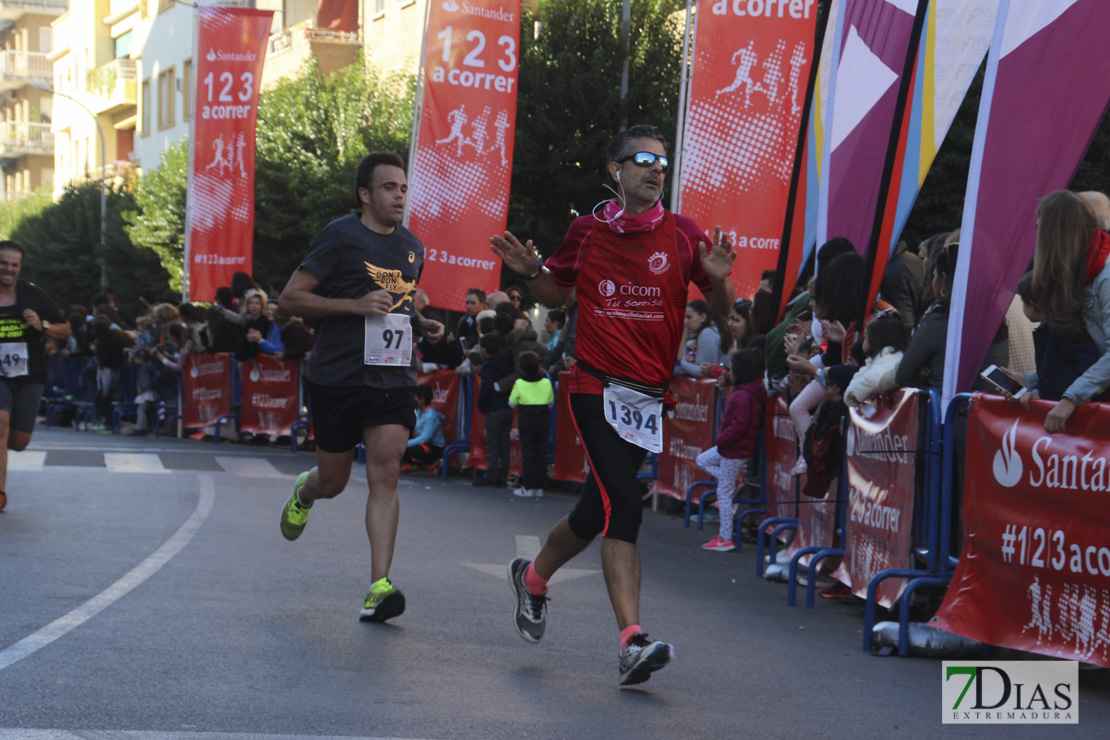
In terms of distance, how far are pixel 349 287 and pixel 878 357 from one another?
2.79 metres

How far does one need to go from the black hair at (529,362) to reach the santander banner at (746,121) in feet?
6.50

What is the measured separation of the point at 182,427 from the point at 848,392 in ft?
52.0

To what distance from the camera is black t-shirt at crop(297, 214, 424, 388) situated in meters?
6.80

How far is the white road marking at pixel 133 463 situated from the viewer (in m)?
14.5

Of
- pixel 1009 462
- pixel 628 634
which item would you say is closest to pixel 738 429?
pixel 1009 462

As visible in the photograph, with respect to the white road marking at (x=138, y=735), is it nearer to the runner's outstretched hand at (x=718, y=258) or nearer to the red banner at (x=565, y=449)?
the runner's outstretched hand at (x=718, y=258)

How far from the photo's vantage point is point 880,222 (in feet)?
28.8

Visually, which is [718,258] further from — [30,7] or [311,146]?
[30,7]

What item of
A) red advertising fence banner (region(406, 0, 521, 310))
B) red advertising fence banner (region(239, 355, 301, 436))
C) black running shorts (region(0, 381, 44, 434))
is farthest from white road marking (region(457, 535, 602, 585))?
red advertising fence banner (region(239, 355, 301, 436))

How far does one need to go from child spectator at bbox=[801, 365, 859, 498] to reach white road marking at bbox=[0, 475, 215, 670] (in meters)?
3.63

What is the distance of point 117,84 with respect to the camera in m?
63.5

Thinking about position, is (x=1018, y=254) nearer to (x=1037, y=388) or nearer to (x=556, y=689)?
(x=1037, y=388)

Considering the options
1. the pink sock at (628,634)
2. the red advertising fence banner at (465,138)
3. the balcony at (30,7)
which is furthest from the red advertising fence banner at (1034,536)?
the balcony at (30,7)

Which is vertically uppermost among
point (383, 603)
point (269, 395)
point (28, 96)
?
point (28, 96)
